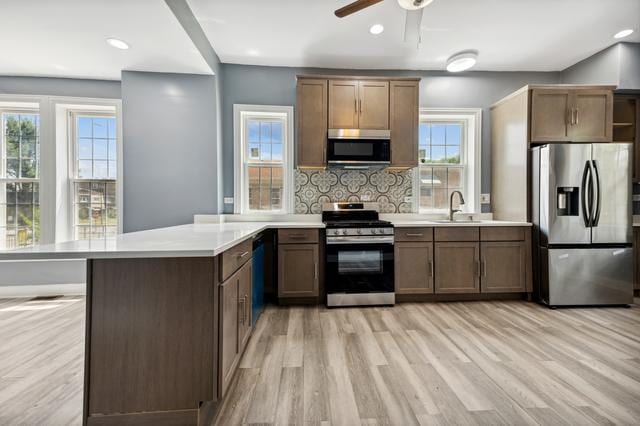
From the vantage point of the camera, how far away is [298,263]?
3.10 metres

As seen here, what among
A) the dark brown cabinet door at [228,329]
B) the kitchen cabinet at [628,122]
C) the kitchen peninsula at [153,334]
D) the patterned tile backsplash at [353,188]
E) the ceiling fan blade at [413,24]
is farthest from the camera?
the patterned tile backsplash at [353,188]

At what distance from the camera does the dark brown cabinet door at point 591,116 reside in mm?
3236

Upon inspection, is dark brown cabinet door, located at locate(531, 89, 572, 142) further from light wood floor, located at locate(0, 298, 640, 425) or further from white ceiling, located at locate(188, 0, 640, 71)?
light wood floor, located at locate(0, 298, 640, 425)

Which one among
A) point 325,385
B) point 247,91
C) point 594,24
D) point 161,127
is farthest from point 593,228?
point 161,127

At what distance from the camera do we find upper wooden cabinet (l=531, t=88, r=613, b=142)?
3.23 metres

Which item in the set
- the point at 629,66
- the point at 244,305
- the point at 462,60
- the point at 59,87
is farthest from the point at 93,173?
the point at 629,66

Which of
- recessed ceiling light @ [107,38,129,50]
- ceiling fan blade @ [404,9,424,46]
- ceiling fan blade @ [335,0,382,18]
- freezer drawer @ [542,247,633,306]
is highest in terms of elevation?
recessed ceiling light @ [107,38,129,50]

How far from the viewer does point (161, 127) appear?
333cm

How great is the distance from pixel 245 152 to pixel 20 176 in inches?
106

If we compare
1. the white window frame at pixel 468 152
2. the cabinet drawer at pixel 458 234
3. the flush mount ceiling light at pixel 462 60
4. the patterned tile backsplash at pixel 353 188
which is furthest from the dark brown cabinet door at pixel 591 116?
the patterned tile backsplash at pixel 353 188

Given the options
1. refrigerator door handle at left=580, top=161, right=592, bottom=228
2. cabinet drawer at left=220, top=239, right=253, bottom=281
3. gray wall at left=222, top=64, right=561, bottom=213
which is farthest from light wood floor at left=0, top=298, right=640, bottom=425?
gray wall at left=222, top=64, right=561, bottom=213

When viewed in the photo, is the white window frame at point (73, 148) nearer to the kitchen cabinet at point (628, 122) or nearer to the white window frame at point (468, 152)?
the white window frame at point (468, 152)

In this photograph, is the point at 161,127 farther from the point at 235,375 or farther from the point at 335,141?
the point at 235,375

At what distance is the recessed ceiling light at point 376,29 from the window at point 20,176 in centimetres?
400
